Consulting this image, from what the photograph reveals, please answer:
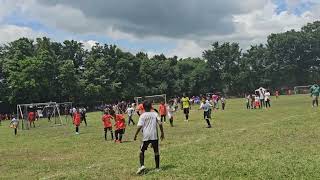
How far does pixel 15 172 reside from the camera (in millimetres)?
16672

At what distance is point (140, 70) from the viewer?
111 metres

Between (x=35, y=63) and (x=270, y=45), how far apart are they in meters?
72.1

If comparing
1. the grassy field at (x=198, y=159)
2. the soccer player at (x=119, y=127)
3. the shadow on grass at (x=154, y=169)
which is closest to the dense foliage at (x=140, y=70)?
the soccer player at (x=119, y=127)

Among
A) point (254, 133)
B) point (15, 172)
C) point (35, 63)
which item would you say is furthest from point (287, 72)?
point (15, 172)

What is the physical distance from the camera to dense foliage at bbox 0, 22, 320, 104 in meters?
88.6

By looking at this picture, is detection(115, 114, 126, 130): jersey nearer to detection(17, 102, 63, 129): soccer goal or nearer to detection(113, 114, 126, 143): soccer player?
detection(113, 114, 126, 143): soccer player

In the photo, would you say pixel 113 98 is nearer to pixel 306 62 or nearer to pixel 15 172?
pixel 306 62

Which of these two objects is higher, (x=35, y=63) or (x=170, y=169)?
(x=35, y=63)

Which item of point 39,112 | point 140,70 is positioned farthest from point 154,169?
point 140,70

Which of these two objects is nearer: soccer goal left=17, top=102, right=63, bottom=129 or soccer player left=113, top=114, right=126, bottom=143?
soccer player left=113, top=114, right=126, bottom=143

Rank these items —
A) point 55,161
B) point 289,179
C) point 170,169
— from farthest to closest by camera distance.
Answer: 1. point 55,161
2. point 170,169
3. point 289,179

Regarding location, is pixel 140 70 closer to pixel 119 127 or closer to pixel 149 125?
pixel 119 127

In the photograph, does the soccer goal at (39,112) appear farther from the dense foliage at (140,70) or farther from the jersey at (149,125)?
the jersey at (149,125)

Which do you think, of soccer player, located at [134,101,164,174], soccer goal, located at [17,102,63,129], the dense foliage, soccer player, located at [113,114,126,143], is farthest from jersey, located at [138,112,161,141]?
the dense foliage
